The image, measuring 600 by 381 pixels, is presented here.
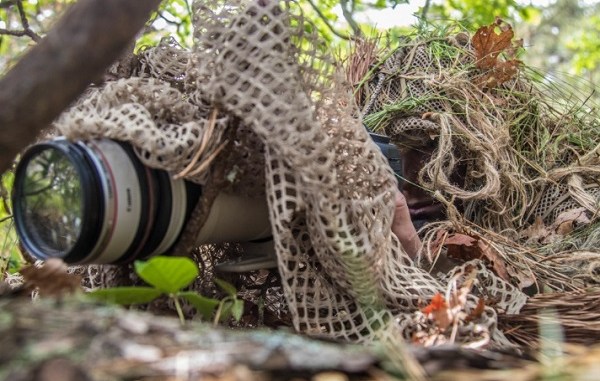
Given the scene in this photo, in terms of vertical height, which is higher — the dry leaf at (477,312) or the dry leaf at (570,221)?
the dry leaf at (570,221)

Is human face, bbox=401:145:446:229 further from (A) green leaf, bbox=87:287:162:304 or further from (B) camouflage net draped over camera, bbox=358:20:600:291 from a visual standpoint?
(A) green leaf, bbox=87:287:162:304

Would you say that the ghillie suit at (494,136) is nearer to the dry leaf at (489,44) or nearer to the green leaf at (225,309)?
the dry leaf at (489,44)

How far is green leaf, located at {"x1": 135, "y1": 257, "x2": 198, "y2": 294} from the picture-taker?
0.74 meters

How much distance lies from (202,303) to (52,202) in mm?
225

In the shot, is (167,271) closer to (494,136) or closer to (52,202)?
(52,202)

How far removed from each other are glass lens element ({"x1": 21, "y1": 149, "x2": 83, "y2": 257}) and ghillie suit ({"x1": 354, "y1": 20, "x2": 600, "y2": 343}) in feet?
2.35

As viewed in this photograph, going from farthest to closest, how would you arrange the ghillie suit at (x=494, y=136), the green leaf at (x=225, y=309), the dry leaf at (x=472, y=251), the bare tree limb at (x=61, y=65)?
the ghillie suit at (x=494, y=136), the dry leaf at (x=472, y=251), the green leaf at (x=225, y=309), the bare tree limb at (x=61, y=65)

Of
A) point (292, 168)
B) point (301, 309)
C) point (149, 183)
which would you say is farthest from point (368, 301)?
point (149, 183)

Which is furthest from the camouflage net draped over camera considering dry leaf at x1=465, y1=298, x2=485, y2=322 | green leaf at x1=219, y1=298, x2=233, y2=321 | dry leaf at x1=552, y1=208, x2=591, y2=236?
green leaf at x1=219, y1=298, x2=233, y2=321

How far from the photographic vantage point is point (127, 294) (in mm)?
815

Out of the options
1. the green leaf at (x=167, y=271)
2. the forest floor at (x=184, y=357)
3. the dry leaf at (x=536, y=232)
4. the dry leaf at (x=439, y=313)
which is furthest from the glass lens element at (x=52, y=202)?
the dry leaf at (x=536, y=232)

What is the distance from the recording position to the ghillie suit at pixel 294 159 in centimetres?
86

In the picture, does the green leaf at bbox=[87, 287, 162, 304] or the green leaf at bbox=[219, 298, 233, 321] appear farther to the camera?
the green leaf at bbox=[219, 298, 233, 321]

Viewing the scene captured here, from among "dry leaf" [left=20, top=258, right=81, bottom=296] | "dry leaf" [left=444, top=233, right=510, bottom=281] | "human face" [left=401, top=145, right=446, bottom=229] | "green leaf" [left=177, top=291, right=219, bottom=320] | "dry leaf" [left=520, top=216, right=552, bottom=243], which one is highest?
→ "human face" [left=401, top=145, right=446, bottom=229]
